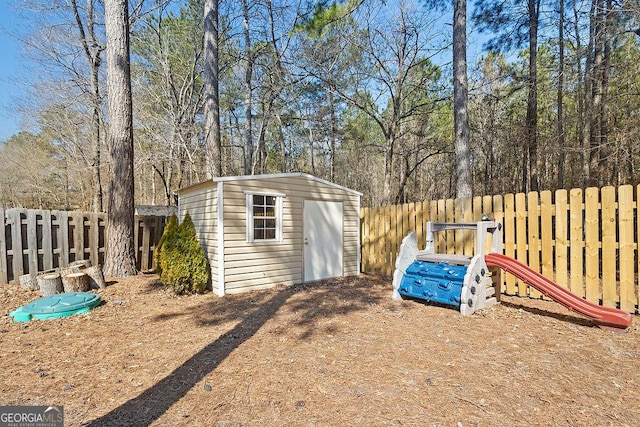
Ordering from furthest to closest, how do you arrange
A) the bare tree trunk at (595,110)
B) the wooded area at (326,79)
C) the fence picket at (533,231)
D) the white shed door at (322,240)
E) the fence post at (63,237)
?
the wooded area at (326,79) → the bare tree trunk at (595,110) → the white shed door at (322,240) → the fence post at (63,237) → the fence picket at (533,231)

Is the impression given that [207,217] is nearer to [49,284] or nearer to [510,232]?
[49,284]

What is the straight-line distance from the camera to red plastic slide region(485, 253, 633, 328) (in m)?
3.38

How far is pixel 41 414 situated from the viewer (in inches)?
83.2

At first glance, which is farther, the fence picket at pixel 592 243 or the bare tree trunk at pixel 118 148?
the bare tree trunk at pixel 118 148

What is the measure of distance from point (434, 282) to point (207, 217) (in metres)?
4.09

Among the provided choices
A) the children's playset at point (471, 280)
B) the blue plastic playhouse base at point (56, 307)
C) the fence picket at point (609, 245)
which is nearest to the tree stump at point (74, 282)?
the blue plastic playhouse base at point (56, 307)

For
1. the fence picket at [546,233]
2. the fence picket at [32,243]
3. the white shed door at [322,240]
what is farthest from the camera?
the white shed door at [322,240]

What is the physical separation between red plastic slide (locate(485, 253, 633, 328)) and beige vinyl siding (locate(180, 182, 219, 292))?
4.56 meters

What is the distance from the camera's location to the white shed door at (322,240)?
6.46 meters

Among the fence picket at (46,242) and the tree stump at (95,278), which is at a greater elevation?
the fence picket at (46,242)


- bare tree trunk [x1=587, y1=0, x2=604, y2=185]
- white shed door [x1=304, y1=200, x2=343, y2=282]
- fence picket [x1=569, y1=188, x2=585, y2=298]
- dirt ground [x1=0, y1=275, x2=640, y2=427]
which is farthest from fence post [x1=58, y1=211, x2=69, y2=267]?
bare tree trunk [x1=587, y1=0, x2=604, y2=185]

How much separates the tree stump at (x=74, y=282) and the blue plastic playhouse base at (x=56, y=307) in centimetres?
35

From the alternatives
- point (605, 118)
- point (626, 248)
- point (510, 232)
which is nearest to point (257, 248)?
point (510, 232)

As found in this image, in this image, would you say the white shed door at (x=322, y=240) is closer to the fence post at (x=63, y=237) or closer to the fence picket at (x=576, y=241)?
the fence picket at (x=576, y=241)
